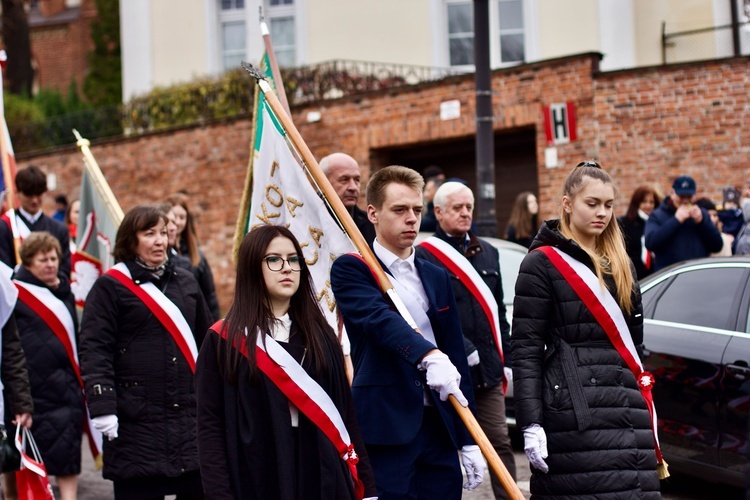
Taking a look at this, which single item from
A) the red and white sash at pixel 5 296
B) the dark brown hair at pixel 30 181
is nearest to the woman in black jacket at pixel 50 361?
the red and white sash at pixel 5 296

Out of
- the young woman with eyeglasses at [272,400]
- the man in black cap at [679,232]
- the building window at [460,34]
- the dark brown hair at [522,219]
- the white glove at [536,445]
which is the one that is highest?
the building window at [460,34]

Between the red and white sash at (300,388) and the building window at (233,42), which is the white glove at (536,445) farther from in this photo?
the building window at (233,42)

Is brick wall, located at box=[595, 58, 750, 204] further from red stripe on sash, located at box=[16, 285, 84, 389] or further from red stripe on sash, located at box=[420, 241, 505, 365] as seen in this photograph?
red stripe on sash, located at box=[16, 285, 84, 389]

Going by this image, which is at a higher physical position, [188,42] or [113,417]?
[188,42]

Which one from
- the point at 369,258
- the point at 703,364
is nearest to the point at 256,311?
the point at 369,258

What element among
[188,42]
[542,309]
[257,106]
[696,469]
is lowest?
[696,469]

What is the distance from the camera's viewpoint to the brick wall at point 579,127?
46.0ft

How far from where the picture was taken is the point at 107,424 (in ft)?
20.8

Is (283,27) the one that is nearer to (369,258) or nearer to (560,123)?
(560,123)

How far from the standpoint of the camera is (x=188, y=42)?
22359 mm

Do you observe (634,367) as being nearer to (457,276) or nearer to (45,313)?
(457,276)

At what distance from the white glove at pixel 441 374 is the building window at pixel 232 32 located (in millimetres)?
17959

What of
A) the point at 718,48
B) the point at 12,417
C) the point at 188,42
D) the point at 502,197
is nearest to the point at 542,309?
the point at 12,417

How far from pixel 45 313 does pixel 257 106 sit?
7.47 feet
